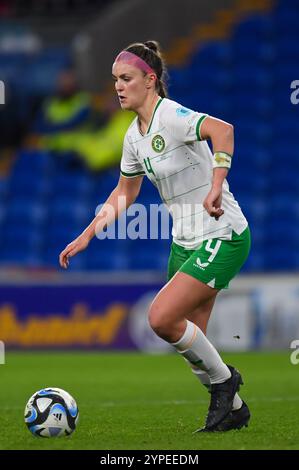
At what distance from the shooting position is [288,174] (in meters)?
17.5

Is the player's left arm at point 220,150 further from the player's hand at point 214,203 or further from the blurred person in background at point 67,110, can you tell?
the blurred person in background at point 67,110

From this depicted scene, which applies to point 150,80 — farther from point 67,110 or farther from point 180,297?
point 67,110

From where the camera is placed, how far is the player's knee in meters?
6.06

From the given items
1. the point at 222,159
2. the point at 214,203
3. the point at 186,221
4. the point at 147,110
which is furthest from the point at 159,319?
the point at 147,110

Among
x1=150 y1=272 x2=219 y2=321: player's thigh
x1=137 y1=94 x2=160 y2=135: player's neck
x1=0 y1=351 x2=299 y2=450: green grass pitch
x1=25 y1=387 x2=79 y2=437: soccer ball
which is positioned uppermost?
x1=137 y1=94 x2=160 y2=135: player's neck

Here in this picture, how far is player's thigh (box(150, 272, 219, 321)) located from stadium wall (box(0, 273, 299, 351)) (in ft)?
25.7

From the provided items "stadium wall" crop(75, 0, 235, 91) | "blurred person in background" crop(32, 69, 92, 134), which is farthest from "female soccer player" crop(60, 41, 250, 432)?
"stadium wall" crop(75, 0, 235, 91)

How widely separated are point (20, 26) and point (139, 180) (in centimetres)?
1459

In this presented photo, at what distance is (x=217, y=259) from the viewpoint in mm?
6238

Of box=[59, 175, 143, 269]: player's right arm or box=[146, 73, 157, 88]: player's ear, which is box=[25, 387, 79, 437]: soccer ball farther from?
box=[146, 73, 157, 88]: player's ear

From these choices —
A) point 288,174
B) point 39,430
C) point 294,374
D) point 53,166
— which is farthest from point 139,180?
point 53,166

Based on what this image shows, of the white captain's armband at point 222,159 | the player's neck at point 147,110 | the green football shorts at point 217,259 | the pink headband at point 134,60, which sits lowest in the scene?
the green football shorts at point 217,259

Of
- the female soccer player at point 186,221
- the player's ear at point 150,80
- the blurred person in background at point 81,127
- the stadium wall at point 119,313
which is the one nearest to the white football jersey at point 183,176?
the female soccer player at point 186,221

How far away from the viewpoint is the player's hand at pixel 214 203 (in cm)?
569
